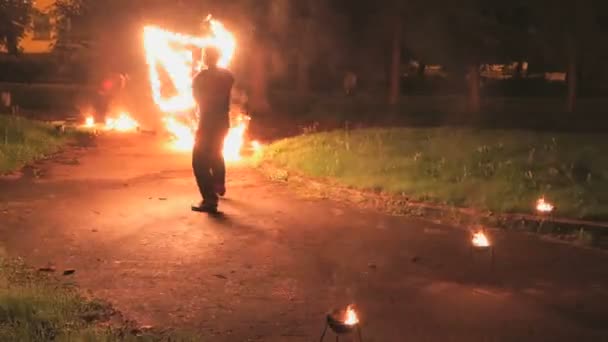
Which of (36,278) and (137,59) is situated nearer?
(36,278)

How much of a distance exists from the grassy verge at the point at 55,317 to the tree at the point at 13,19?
37.2 meters

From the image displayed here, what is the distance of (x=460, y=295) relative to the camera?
23.7ft

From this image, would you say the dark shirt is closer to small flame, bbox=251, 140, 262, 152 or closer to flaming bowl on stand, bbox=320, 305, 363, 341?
flaming bowl on stand, bbox=320, 305, 363, 341

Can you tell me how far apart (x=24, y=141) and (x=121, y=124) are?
800 cm

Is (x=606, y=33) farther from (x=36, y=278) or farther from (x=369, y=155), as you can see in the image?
(x=36, y=278)

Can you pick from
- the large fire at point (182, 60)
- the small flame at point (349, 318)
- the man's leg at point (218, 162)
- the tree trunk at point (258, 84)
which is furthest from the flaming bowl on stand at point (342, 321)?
the tree trunk at point (258, 84)

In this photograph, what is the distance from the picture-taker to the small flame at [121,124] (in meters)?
23.7

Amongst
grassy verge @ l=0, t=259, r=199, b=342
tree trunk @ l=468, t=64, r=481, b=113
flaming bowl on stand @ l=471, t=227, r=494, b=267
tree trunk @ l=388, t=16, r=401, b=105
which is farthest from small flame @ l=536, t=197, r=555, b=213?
tree trunk @ l=388, t=16, r=401, b=105

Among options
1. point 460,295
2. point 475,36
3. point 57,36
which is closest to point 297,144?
point 460,295

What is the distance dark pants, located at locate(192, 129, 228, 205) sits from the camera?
11.0m

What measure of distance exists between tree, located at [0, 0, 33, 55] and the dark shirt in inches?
1301

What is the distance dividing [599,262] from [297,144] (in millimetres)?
9133

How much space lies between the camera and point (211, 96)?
11.1 metres

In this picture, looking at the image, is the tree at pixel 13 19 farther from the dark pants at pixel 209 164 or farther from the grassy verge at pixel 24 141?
the dark pants at pixel 209 164
